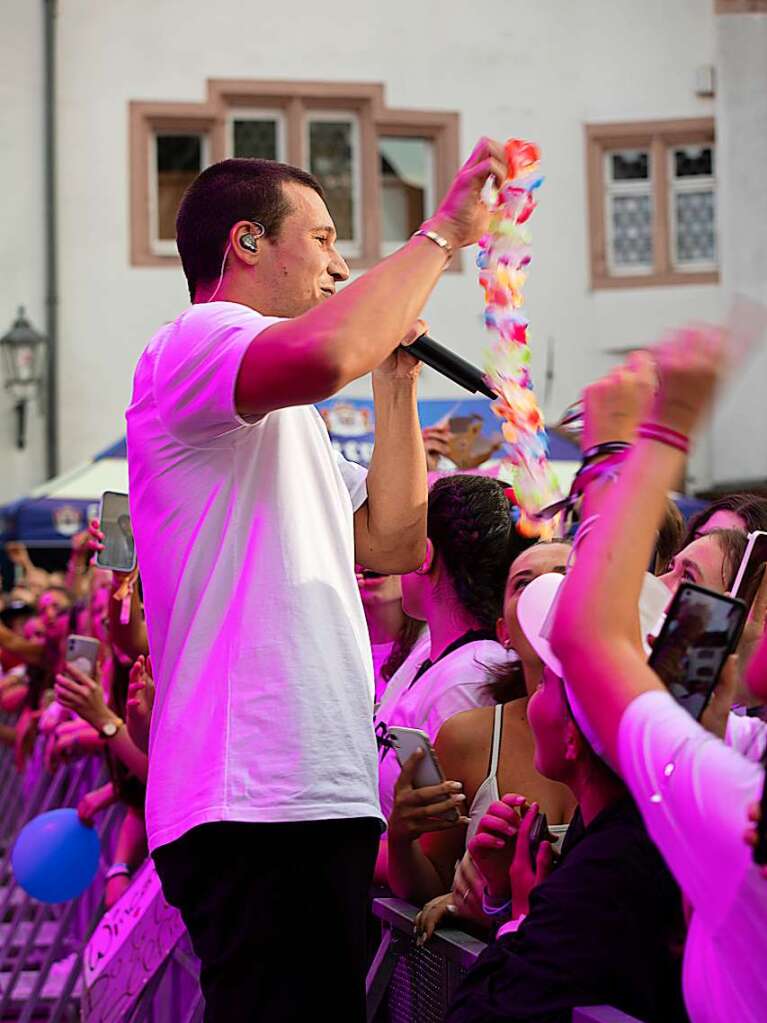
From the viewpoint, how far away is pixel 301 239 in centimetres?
264

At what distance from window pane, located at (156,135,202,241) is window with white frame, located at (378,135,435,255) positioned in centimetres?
178

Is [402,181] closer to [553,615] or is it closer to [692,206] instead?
[692,206]

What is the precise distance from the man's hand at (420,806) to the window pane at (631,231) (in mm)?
13078

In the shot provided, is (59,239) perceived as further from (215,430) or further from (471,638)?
(215,430)

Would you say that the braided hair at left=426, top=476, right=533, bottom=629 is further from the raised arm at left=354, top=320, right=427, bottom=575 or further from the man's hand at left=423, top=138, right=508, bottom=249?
the man's hand at left=423, top=138, right=508, bottom=249

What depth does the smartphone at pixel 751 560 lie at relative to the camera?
8.78ft

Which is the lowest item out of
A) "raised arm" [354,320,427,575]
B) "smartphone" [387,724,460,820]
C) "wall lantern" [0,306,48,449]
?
"smartphone" [387,724,460,820]

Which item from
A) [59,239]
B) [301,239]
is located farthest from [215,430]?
[59,239]

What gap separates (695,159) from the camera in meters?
15.6

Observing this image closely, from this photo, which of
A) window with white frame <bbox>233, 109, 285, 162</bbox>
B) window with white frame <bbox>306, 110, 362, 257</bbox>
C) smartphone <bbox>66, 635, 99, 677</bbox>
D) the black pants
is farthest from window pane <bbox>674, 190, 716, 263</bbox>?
the black pants

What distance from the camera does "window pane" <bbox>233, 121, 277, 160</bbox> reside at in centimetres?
1511

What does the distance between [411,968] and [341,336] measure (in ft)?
4.48

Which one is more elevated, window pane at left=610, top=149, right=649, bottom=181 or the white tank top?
window pane at left=610, top=149, right=649, bottom=181

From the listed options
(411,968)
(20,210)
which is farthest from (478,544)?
(20,210)
